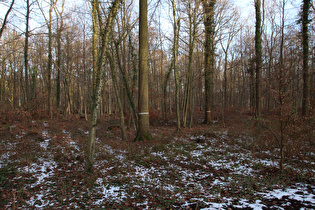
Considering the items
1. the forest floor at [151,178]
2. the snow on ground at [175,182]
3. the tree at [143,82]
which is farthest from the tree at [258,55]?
the tree at [143,82]

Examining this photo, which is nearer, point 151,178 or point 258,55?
point 151,178

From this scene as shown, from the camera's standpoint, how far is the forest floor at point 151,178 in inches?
138

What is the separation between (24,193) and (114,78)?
6.05 m

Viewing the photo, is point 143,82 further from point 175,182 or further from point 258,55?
point 258,55

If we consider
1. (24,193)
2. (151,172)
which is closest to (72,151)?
(24,193)

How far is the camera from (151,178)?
4.73m

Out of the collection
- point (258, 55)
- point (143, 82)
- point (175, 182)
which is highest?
point (258, 55)

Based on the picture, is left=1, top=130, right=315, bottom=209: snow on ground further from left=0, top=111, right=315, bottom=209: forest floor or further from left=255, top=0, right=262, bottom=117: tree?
left=255, top=0, right=262, bottom=117: tree

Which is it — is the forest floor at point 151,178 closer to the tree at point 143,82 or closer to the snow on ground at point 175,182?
the snow on ground at point 175,182

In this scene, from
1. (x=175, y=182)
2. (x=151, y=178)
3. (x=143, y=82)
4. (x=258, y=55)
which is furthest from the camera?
(x=258, y=55)

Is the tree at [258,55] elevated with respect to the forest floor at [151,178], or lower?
elevated

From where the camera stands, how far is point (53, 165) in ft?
18.2

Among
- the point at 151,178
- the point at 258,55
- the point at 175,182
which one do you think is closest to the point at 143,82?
the point at 151,178

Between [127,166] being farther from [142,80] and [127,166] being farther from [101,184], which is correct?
[142,80]
